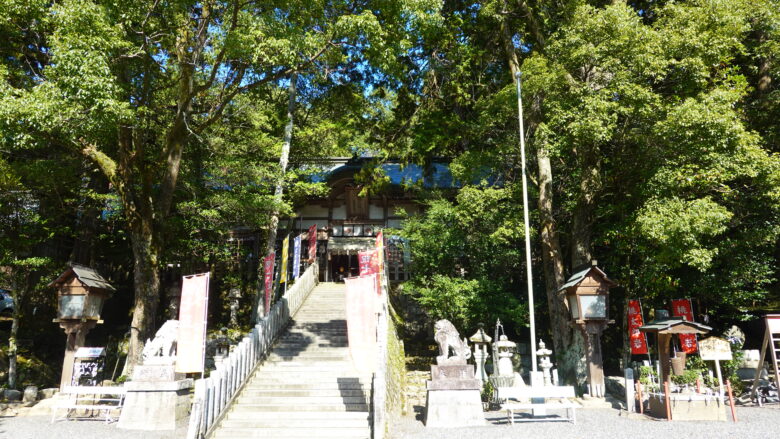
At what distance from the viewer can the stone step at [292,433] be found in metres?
7.50

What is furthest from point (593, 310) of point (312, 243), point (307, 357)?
point (312, 243)

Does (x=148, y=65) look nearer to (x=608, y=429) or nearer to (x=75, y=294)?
(x=75, y=294)

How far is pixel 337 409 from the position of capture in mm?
8477

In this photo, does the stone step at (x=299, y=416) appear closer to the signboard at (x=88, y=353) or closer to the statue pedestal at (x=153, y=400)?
the statue pedestal at (x=153, y=400)

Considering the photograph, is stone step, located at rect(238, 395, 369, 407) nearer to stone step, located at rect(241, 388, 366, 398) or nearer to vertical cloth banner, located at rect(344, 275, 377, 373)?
stone step, located at rect(241, 388, 366, 398)

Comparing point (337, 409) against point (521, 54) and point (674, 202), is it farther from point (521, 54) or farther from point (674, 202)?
point (521, 54)

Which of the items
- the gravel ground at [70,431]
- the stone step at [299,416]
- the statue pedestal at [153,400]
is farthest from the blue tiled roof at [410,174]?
the gravel ground at [70,431]

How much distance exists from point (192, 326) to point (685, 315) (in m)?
12.7

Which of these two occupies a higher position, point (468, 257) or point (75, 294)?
point (468, 257)

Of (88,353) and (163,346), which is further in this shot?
(88,353)

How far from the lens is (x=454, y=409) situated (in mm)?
8117

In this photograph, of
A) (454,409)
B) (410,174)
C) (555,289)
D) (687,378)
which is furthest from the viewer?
(410,174)

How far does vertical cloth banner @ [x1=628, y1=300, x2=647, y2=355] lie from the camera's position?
11750 mm

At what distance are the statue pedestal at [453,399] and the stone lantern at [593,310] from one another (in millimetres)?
2765
